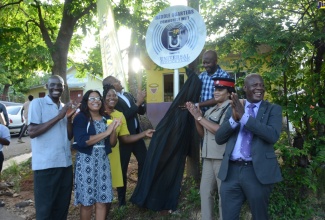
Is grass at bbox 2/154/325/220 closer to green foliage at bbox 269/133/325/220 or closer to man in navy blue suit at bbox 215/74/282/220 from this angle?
green foliage at bbox 269/133/325/220

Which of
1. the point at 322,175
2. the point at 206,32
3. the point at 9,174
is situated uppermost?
the point at 206,32

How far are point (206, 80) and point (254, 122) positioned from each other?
5.30 feet

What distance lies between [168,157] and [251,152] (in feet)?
5.30

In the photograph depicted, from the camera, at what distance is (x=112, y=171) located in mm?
4324

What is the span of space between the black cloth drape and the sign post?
0.23 m

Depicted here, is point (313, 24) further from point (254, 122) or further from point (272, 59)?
point (254, 122)

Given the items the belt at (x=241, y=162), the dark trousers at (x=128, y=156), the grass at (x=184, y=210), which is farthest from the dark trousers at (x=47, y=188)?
the belt at (x=241, y=162)

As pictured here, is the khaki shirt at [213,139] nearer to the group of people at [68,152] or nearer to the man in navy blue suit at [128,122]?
the group of people at [68,152]

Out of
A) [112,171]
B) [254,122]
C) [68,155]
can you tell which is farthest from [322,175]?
[68,155]

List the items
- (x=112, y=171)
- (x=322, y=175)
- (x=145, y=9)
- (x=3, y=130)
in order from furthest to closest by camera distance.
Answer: (x=145, y=9), (x=3, y=130), (x=322, y=175), (x=112, y=171)

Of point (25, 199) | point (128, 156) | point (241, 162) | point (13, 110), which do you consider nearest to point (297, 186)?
point (241, 162)

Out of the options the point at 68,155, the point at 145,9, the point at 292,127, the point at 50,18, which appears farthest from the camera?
the point at 50,18

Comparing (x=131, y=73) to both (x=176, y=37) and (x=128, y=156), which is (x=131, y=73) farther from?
(x=176, y=37)

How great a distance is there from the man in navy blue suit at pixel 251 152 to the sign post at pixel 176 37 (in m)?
1.26
